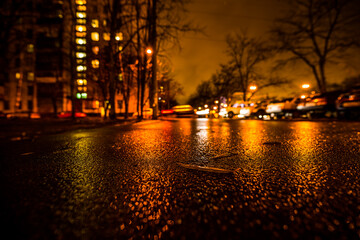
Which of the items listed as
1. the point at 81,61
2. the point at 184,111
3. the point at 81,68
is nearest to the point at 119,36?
the point at 81,61

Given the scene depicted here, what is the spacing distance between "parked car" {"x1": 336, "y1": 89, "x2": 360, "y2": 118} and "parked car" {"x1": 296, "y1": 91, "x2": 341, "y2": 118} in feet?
7.16

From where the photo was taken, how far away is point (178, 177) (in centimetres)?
124

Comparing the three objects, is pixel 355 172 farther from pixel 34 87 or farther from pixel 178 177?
pixel 34 87

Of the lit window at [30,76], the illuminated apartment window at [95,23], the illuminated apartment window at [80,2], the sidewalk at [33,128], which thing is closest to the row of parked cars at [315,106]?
the sidewalk at [33,128]

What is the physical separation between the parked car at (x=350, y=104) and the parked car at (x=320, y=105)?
85.9 inches

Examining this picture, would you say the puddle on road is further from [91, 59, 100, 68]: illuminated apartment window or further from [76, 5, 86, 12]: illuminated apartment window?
[91, 59, 100, 68]: illuminated apartment window


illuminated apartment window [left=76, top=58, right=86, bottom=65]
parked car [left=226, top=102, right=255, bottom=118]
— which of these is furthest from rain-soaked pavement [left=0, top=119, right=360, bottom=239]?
parked car [left=226, top=102, right=255, bottom=118]

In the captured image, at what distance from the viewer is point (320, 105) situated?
13.4 meters

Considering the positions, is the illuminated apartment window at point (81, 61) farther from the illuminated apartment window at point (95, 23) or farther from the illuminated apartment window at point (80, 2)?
the illuminated apartment window at point (80, 2)

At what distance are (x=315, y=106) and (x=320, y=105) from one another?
32cm

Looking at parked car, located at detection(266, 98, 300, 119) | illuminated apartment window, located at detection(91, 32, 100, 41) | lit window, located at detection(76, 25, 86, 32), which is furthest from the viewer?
parked car, located at detection(266, 98, 300, 119)

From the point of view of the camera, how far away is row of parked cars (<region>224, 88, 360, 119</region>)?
10.5m

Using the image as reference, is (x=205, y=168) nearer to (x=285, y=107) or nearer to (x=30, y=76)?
(x=285, y=107)

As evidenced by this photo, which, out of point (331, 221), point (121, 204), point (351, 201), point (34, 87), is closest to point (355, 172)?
point (351, 201)
